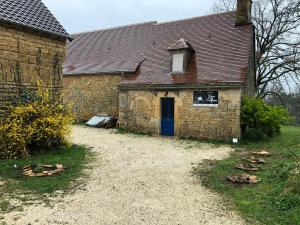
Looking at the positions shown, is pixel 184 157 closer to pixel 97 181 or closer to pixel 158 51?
pixel 97 181

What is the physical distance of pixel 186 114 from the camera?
649 inches

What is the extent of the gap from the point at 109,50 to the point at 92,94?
3500 millimetres

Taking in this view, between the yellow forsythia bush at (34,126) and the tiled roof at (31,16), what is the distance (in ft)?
6.94

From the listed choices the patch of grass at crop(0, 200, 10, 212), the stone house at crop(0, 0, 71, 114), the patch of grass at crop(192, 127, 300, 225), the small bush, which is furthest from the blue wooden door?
the patch of grass at crop(0, 200, 10, 212)

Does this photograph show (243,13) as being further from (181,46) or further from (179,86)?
(179,86)

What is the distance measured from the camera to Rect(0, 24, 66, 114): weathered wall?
1056cm

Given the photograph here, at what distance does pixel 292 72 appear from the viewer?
25391 millimetres

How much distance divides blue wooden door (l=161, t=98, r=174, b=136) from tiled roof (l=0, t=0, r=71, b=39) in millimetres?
6490

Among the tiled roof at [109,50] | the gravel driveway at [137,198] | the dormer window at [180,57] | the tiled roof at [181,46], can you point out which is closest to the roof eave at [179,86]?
the dormer window at [180,57]

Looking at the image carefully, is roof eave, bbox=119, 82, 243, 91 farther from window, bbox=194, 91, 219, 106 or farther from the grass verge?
the grass verge

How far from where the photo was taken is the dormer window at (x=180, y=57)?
17203mm

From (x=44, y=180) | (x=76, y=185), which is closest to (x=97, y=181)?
(x=76, y=185)

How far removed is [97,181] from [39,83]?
5163mm

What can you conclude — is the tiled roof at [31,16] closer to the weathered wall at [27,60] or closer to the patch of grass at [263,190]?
the weathered wall at [27,60]
